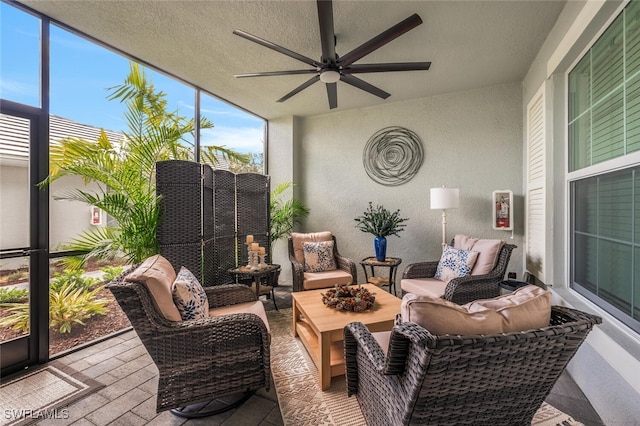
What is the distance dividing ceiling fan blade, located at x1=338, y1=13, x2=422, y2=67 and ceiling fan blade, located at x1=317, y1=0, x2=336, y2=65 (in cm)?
11

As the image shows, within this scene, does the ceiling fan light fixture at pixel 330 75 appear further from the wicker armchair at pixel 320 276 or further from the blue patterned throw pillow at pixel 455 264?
the blue patterned throw pillow at pixel 455 264

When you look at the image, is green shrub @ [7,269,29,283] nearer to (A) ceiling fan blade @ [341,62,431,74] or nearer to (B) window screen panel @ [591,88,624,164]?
(A) ceiling fan blade @ [341,62,431,74]

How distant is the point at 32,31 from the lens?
2252 millimetres

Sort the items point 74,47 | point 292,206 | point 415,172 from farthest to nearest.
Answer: point 292,206
point 415,172
point 74,47

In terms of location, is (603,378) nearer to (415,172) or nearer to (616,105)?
(616,105)

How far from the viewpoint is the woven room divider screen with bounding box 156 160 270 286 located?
2.82 metres

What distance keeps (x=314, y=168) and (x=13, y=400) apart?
3972 millimetres

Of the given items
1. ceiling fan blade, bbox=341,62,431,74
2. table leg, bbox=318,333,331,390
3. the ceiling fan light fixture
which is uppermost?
ceiling fan blade, bbox=341,62,431,74

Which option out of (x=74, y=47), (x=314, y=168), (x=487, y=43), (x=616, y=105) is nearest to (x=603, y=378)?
(x=616, y=105)

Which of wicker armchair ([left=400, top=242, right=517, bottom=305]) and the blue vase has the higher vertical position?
the blue vase

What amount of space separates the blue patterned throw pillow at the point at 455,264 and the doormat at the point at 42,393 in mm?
3190

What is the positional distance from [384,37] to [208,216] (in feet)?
8.39

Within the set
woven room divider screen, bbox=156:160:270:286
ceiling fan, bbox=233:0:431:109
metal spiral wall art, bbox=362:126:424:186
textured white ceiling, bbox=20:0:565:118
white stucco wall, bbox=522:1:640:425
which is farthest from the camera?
metal spiral wall art, bbox=362:126:424:186

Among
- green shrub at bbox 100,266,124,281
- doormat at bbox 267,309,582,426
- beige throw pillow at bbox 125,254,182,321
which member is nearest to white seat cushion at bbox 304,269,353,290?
doormat at bbox 267,309,582,426
